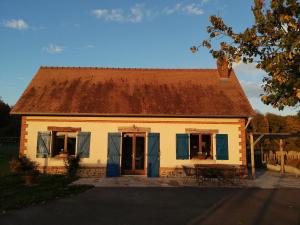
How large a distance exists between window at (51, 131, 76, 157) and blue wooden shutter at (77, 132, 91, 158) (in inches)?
18.6

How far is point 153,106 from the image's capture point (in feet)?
50.6

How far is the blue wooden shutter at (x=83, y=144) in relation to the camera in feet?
47.9

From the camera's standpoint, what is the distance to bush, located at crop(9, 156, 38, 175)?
1416cm

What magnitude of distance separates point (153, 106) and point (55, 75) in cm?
636

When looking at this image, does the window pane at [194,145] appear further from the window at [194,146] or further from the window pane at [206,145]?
the window pane at [206,145]

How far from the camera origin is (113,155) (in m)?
14.7

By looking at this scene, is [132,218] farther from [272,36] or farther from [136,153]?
[136,153]

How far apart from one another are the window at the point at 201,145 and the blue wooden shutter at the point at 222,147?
0.46 meters

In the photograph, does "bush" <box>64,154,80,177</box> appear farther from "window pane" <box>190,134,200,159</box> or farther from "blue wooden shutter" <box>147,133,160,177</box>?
"window pane" <box>190,134,200,159</box>

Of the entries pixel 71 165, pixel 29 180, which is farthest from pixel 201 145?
pixel 29 180

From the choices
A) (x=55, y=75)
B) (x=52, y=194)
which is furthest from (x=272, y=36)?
(x=55, y=75)

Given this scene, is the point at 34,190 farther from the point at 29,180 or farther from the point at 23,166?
the point at 23,166

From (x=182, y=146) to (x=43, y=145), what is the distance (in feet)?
21.4

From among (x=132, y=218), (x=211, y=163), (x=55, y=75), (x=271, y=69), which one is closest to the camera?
(x=271, y=69)
